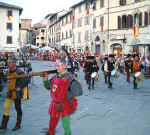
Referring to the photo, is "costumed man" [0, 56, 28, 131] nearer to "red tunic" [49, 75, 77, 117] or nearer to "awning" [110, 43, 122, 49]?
"red tunic" [49, 75, 77, 117]

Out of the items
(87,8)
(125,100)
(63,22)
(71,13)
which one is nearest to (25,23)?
(63,22)

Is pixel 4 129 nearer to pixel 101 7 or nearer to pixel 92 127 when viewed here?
pixel 92 127

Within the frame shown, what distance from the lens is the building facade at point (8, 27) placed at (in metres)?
51.7

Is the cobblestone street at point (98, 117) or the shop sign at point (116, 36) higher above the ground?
the shop sign at point (116, 36)

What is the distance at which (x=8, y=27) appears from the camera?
5216 cm

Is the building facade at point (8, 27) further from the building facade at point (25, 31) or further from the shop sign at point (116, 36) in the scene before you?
the building facade at point (25, 31)

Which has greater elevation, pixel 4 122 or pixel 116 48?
pixel 116 48

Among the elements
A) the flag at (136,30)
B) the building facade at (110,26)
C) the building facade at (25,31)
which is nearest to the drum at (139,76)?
the building facade at (110,26)

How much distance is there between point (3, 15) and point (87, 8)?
18460 millimetres

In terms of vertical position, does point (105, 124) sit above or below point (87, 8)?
below

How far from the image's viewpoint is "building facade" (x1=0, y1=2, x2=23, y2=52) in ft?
170

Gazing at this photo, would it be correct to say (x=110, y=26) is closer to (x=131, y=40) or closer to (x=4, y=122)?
(x=131, y=40)

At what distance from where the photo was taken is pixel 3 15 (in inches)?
2048

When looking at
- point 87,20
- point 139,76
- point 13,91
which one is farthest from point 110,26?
point 13,91
